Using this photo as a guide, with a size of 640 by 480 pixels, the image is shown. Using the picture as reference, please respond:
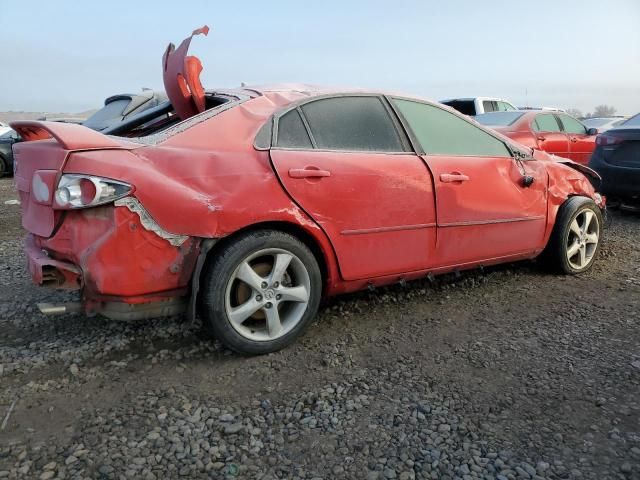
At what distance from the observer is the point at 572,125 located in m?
9.37

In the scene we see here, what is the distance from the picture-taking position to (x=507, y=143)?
3771 mm

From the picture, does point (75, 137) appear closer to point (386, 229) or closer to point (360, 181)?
point (360, 181)

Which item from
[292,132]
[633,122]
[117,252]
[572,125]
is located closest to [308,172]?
[292,132]

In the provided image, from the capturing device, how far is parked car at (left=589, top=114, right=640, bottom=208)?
5.81m

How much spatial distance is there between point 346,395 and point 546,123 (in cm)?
793

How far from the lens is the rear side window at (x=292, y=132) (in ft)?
9.34

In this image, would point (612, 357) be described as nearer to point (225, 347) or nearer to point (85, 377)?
point (225, 347)

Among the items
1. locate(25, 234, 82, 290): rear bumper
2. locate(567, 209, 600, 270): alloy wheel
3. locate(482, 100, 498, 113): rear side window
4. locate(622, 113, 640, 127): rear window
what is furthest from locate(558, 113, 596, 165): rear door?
locate(25, 234, 82, 290): rear bumper

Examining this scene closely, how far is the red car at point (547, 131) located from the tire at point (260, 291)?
20.9ft

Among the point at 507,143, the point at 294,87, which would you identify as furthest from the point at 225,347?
the point at 507,143

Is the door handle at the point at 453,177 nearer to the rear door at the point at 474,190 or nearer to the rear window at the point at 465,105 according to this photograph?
the rear door at the point at 474,190

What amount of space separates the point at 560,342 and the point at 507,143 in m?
1.55

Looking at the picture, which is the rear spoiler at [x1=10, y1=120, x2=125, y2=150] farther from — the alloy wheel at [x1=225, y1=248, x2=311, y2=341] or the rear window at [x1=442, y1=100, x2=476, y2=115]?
the rear window at [x1=442, y1=100, x2=476, y2=115]

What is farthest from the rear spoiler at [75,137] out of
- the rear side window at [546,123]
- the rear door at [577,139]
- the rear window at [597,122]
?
the rear window at [597,122]
